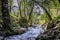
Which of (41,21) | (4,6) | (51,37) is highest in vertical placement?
(4,6)

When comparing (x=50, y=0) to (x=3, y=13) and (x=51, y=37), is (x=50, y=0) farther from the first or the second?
(x=51, y=37)

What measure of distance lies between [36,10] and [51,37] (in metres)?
9.37

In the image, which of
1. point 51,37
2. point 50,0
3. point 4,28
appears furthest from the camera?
point 50,0

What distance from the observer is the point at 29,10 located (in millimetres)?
14930

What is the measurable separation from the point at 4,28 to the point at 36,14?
17.9ft

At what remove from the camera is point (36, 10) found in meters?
15.6

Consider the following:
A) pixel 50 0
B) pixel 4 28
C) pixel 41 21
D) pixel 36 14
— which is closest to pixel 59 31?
pixel 4 28

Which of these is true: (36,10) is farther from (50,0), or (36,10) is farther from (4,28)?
(4,28)

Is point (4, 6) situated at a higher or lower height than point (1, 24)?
higher

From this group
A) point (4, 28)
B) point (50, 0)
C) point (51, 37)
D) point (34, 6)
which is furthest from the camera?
point (34, 6)

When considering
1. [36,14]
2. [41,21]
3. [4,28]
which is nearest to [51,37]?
[4,28]

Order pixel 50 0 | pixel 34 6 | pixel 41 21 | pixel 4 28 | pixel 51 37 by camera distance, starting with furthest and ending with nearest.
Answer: pixel 34 6 < pixel 41 21 < pixel 50 0 < pixel 4 28 < pixel 51 37

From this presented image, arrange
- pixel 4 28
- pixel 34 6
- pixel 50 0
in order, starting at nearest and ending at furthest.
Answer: pixel 4 28, pixel 50 0, pixel 34 6

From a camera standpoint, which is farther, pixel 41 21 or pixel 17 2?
pixel 17 2
